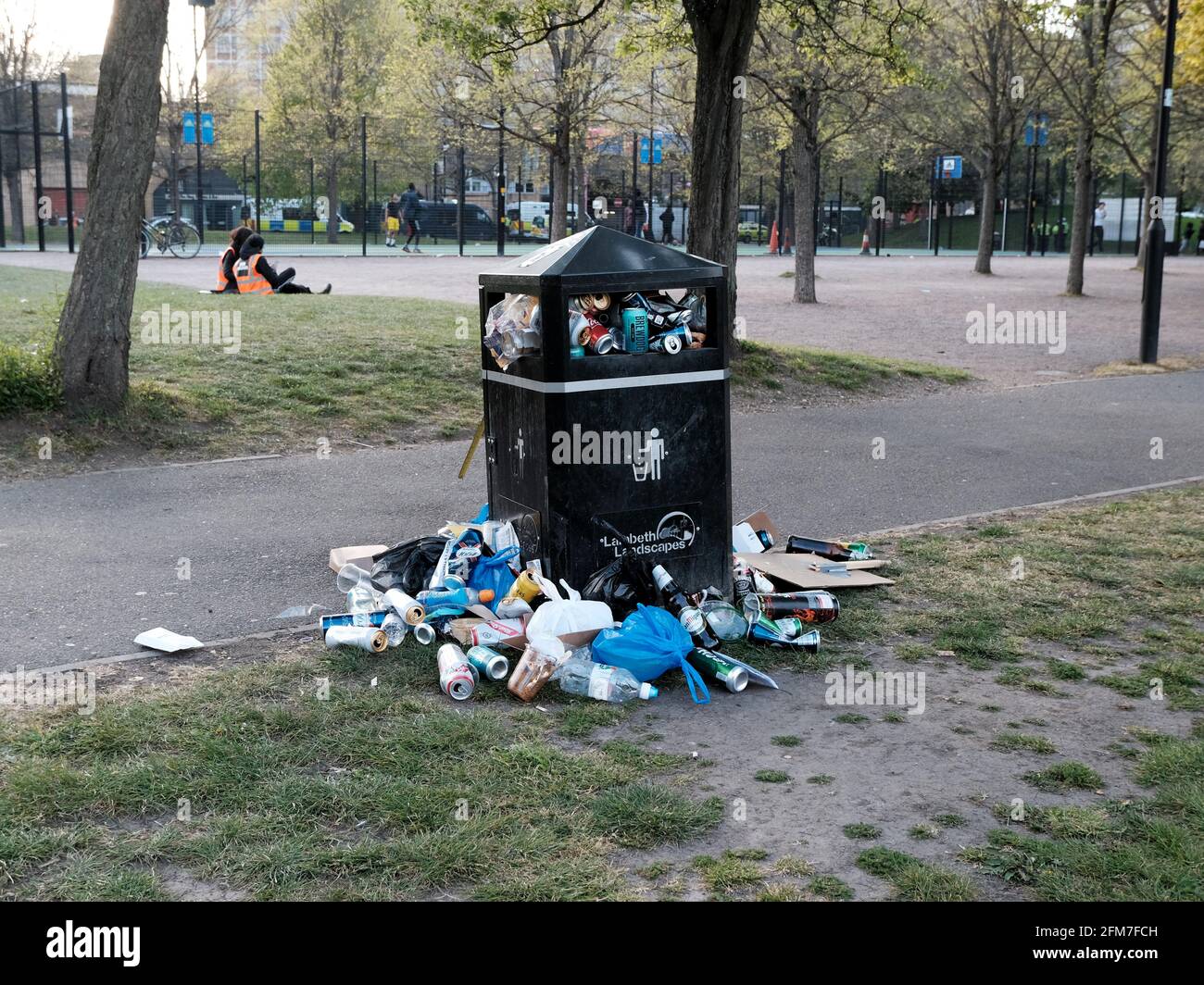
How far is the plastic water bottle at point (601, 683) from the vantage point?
475 centimetres

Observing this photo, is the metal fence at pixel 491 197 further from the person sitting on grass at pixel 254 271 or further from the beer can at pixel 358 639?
the beer can at pixel 358 639

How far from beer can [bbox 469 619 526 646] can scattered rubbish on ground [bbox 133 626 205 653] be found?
115 cm

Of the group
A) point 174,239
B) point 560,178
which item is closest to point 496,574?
point 560,178

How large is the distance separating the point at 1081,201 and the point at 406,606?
70.6 ft

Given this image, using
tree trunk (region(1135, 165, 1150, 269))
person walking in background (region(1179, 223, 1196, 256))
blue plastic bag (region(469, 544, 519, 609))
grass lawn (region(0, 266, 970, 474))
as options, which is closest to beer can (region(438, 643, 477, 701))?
blue plastic bag (region(469, 544, 519, 609))

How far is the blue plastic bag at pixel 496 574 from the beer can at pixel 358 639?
578mm

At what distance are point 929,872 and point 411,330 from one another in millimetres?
10777

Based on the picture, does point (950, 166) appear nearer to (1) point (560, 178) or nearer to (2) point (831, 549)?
(1) point (560, 178)

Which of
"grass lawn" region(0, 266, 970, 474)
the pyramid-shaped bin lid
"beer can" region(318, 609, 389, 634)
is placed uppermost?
the pyramid-shaped bin lid

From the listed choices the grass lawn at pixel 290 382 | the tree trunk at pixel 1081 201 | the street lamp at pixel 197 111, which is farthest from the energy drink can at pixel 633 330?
the street lamp at pixel 197 111

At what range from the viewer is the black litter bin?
5.25 metres

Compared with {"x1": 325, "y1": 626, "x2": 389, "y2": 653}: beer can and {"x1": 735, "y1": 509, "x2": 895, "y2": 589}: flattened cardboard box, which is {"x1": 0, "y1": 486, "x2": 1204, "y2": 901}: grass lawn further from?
{"x1": 735, "y1": 509, "x2": 895, "y2": 589}: flattened cardboard box

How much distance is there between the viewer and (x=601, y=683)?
15.6ft
